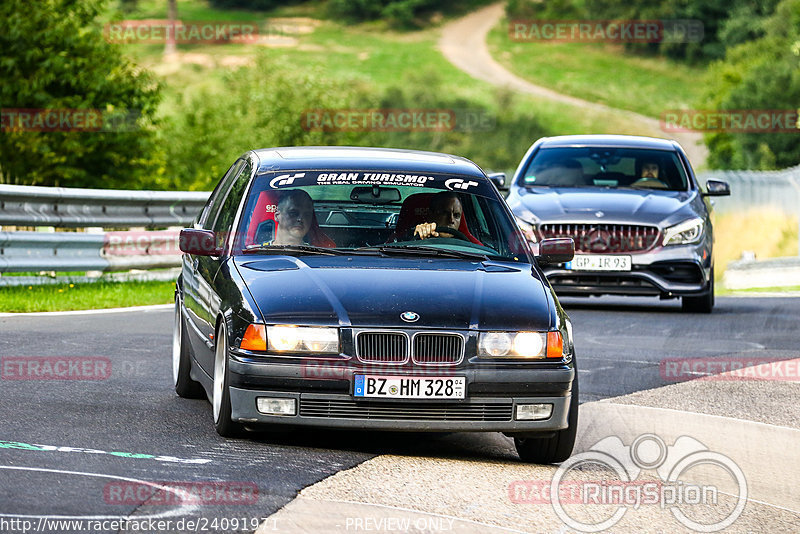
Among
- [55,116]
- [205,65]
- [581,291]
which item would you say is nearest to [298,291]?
[581,291]

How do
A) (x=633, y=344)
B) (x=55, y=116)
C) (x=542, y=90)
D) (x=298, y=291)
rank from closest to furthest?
(x=298, y=291) < (x=633, y=344) < (x=55, y=116) < (x=542, y=90)

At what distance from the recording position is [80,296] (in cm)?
1491

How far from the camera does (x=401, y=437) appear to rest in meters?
7.67

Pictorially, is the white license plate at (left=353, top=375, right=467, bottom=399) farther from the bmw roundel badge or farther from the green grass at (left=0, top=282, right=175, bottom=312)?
the green grass at (left=0, top=282, right=175, bottom=312)

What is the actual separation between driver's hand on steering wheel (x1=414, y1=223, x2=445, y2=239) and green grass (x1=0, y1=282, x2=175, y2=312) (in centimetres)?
646

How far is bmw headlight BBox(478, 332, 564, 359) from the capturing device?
6.82 meters

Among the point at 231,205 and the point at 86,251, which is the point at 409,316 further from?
the point at 86,251

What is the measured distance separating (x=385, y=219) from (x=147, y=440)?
6.92ft

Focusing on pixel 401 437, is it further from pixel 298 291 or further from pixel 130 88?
pixel 130 88

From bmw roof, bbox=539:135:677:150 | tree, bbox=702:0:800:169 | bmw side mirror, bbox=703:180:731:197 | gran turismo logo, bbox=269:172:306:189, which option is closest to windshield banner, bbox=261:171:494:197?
gran turismo logo, bbox=269:172:306:189

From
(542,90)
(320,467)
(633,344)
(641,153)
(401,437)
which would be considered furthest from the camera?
(542,90)

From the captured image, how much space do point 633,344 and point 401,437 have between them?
5.14 metres

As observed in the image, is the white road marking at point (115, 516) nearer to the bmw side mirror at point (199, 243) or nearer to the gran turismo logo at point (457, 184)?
the bmw side mirror at point (199, 243)

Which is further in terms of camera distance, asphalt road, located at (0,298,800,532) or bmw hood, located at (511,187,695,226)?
bmw hood, located at (511,187,695,226)
